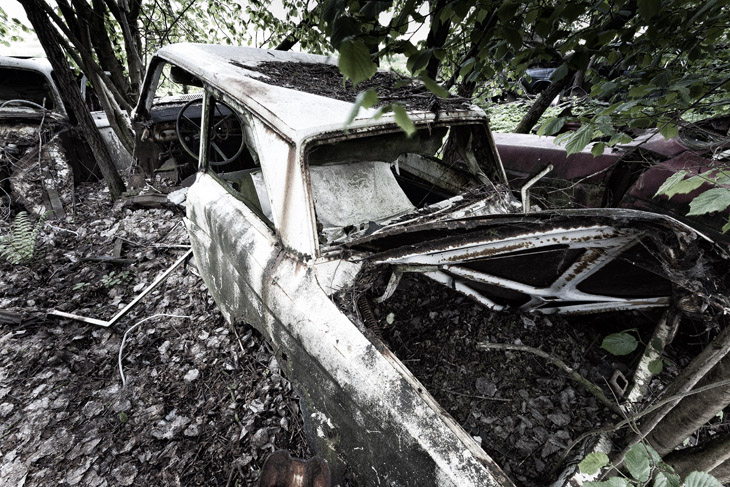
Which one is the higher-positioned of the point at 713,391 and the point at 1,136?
the point at 713,391

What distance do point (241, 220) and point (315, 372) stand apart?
3.32 feet

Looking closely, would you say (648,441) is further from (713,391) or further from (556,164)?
(556,164)

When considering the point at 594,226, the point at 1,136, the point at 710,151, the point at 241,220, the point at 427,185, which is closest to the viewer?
the point at 594,226

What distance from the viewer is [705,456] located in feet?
3.36

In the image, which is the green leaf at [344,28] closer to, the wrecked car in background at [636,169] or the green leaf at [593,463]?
the green leaf at [593,463]

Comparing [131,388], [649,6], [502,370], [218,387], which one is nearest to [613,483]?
[502,370]

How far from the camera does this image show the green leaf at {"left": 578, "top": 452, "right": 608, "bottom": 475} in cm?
96

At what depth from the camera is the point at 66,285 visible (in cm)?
339

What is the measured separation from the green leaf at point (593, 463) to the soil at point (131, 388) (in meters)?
1.49

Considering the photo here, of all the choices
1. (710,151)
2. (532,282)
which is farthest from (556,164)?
(532,282)

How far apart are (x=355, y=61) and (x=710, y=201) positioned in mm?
1361

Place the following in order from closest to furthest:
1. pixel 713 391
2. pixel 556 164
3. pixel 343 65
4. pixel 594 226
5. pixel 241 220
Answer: pixel 343 65
pixel 713 391
pixel 594 226
pixel 241 220
pixel 556 164

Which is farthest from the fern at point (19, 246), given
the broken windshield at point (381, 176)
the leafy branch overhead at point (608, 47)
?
the leafy branch overhead at point (608, 47)

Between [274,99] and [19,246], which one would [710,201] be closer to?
[274,99]
